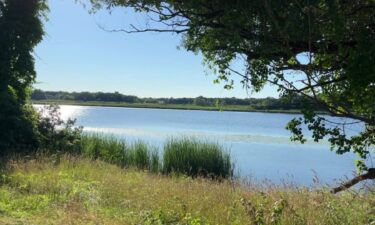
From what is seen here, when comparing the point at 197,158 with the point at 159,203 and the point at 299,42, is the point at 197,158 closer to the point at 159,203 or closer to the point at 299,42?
the point at 159,203

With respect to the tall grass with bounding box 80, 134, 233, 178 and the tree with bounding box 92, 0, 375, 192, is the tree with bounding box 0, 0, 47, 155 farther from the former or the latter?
the tree with bounding box 92, 0, 375, 192

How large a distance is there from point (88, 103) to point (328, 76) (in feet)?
288

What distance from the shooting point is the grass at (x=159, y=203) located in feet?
20.9

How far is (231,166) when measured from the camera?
1869 centimetres

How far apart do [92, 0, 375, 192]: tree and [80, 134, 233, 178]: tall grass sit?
40.7ft

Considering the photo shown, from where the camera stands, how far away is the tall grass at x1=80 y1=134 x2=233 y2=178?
18172 millimetres

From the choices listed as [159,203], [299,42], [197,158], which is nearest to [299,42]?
[299,42]

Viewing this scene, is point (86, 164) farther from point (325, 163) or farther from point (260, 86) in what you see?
point (325, 163)

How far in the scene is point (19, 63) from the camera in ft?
58.9

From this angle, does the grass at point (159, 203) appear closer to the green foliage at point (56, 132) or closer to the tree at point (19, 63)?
the tree at point (19, 63)

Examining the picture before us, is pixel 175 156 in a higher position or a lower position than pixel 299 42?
lower

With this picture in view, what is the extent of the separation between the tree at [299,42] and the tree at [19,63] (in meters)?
11.9

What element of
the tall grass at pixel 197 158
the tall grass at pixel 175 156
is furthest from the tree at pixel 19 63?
the tall grass at pixel 197 158

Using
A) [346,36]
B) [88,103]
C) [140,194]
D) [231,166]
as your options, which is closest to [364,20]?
[346,36]
